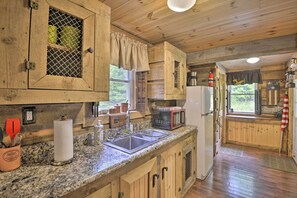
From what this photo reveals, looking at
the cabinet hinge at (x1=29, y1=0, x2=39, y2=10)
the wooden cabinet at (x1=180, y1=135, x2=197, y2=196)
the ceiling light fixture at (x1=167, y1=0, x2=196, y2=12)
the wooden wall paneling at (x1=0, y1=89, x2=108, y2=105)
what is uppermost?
the ceiling light fixture at (x1=167, y1=0, x2=196, y2=12)

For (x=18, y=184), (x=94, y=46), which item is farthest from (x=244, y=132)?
(x=18, y=184)

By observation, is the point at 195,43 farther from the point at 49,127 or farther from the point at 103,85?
the point at 49,127

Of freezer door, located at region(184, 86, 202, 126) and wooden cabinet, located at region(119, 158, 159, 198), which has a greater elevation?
freezer door, located at region(184, 86, 202, 126)

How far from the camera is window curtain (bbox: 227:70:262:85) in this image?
4.34 m

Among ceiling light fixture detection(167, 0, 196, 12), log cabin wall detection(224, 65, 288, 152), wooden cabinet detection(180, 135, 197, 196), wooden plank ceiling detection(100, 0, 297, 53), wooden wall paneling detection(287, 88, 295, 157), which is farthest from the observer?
log cabin wall detection(224, 65, 288, 152)

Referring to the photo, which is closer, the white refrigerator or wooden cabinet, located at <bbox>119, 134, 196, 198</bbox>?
wooden cabinet, located at <bbox>119, 134, 196, 198</bbox>

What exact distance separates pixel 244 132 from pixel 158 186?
3809 millimetres

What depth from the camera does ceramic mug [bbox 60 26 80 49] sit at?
42.8 inches

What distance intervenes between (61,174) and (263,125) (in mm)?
4816

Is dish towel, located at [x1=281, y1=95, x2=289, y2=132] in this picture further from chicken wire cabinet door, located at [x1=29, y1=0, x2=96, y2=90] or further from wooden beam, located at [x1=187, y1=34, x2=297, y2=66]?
chicken wire cabinet door, located at [x1=29, y1=0, x2=96, y2=90]

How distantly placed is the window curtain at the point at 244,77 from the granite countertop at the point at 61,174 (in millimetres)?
4385

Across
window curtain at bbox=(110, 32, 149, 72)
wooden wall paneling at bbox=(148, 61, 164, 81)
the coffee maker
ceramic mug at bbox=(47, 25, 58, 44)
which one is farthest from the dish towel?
ceramic mug at bbox=(47, 25, 58, 44)

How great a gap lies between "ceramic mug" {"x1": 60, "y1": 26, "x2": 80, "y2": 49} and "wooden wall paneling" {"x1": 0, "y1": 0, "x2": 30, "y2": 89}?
0.23m

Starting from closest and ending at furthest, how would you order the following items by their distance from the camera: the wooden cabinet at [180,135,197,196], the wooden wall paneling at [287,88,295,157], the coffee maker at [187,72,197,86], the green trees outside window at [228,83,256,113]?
the wooden cabinet at [180,135,197,196], the coffee maker at [187,72,197,86], the wooden wall paneling at [287,88,295,157], the green trees outside window at [228,83,256,113]
